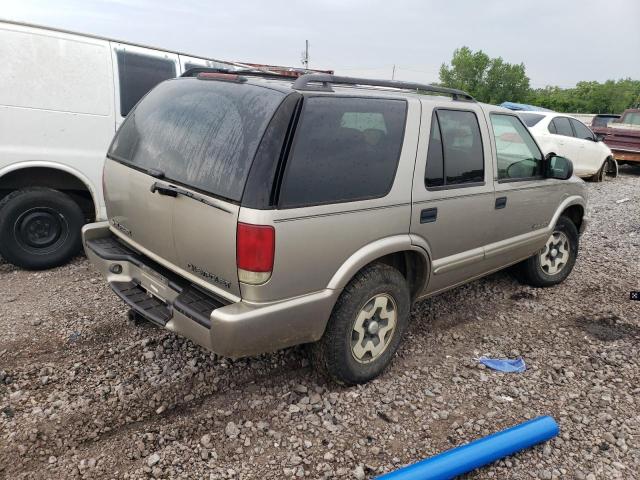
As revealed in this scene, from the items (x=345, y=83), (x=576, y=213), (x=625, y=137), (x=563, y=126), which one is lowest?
(x=576, y=213)

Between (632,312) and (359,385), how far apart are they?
2.96m

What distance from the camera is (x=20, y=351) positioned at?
3254mm

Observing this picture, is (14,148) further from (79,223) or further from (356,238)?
(356,238)

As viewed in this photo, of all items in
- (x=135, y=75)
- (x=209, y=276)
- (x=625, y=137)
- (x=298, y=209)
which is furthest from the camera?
(x=625, y=137)

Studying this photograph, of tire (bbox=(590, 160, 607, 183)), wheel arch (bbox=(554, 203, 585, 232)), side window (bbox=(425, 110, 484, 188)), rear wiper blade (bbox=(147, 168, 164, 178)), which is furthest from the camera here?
tire (bbox=(590, 160, 607, 183))

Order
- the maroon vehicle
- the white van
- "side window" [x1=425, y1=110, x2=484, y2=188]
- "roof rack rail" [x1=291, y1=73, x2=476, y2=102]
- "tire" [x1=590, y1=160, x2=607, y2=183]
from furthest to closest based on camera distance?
the maroon vehicle, "tire" [x1=590, y1=160, x2=607, y2=183], the white van, "side window" [x1=425, y1=110, x2=484, y2=188], "roof rack rail" [x1=291, y1=73, x2=476, y2=102]

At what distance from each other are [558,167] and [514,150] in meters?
0.52

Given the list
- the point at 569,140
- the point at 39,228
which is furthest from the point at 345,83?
the point at 569,140

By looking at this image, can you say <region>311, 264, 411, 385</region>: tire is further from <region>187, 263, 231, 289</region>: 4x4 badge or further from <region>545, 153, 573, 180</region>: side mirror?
<region>545, 153, 573, 180</region>: side mirror

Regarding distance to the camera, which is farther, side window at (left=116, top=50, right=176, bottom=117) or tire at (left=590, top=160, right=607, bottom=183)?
tire at (left=590, top=160, right=607, bottom=183)

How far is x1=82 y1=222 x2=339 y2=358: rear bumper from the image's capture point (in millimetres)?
2326

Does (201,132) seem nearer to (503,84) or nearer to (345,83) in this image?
(345,83)

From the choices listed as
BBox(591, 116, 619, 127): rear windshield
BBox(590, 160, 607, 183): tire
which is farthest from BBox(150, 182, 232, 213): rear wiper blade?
BBox(591, 116, 619, 127): rear windshield

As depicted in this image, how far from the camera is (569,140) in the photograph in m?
10.9
